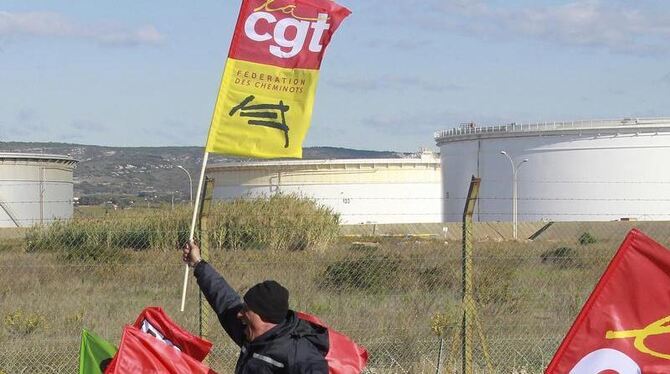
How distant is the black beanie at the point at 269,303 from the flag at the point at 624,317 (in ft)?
5.73

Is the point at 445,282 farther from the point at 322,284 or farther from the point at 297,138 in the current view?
the point at 297,138

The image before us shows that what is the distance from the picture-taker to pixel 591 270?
1275cm

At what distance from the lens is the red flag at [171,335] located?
6258 millimetres

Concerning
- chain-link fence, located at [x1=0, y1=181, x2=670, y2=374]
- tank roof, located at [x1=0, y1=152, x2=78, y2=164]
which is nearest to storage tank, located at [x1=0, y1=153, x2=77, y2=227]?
tank roof, located at [x1=0, y1=152, x2=78, y2=164]

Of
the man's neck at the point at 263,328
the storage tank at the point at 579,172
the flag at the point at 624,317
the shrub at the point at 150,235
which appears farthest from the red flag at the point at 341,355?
the storage tank at the point at 579,172

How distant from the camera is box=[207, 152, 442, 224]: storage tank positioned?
208 feet

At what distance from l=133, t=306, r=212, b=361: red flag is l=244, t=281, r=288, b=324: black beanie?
4.75ft

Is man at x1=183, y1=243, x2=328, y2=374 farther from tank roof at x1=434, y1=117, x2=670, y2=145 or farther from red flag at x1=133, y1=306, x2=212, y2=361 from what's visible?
tank roof at x1=434, y1=117, x2=670, y2=145

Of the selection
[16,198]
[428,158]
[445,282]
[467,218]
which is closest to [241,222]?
[445,282]

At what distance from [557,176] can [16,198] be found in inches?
1127

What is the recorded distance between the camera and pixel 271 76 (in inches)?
287

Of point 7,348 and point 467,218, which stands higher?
point 467,218

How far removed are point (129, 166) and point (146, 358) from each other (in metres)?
155

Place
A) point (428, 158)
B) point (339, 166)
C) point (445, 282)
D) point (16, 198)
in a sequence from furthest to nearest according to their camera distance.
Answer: point (428, 158)
point (339, 166)
point (16, 198)
point (445, 282)
